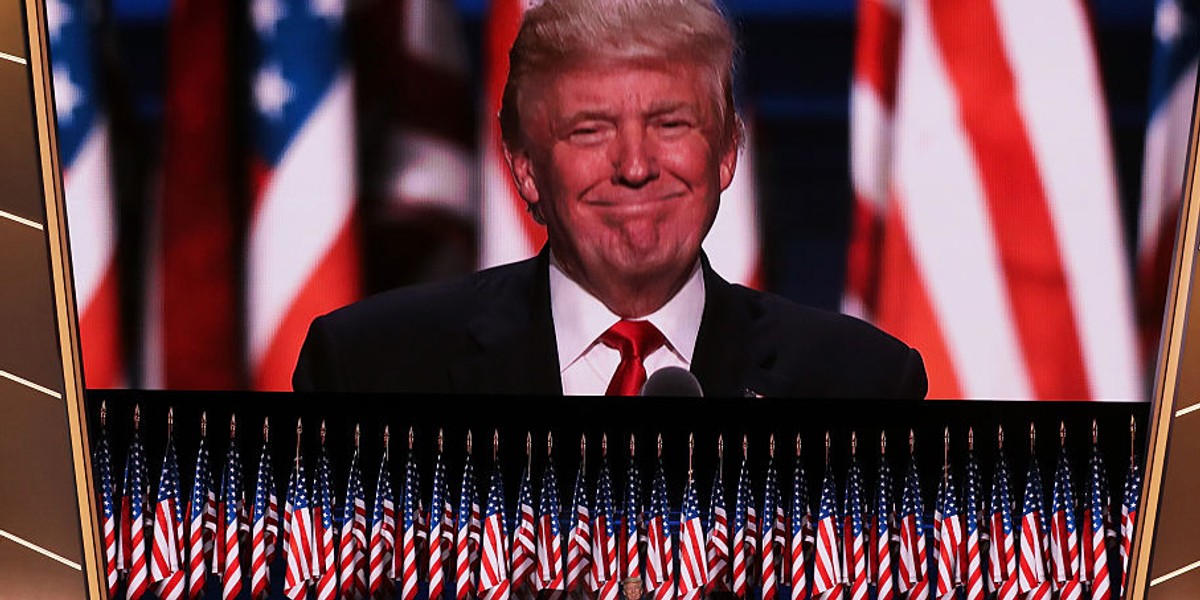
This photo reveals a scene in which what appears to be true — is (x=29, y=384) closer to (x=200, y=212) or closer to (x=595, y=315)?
(x=200, y=212)

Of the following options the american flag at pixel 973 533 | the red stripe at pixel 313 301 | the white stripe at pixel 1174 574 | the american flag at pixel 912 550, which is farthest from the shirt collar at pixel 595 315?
the white stripe at pixel 1174 574

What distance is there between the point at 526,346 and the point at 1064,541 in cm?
352

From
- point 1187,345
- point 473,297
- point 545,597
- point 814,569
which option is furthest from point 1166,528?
point 473,297

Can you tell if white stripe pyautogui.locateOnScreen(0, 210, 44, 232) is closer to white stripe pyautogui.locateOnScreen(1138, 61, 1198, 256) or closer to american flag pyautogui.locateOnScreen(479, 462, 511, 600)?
american flag pyautogui.locateOnScreen(479, 462, 511, 600)

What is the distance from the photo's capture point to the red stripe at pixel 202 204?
29.1 feet

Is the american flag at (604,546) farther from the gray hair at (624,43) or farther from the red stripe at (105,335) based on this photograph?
the red stripe at (105,335)

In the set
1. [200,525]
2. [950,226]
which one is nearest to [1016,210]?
[950,226]

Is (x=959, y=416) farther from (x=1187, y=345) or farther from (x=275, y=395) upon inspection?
(x=275, y=395)

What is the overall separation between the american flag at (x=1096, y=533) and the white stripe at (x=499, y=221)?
150 inches

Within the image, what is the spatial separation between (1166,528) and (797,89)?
4.13 metres

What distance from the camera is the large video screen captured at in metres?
8.73

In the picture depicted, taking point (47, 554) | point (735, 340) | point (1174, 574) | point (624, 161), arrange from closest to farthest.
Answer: point (47, 554) < point (1174, 574) < point (624, 161) < point (735, 340)

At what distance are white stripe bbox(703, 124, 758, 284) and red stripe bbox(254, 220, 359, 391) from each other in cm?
226

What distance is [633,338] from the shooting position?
892cm
